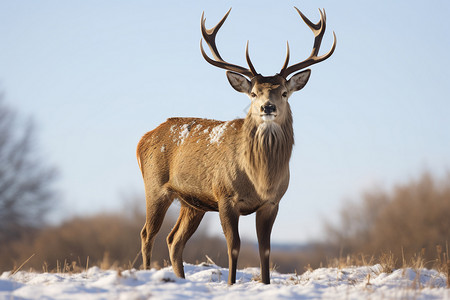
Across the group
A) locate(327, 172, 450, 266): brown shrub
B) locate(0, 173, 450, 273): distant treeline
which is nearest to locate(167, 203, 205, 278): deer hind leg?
locate(0, 173, 450, 273): distant treeline

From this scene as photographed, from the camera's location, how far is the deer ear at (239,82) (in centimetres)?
720

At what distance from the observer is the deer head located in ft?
22.2

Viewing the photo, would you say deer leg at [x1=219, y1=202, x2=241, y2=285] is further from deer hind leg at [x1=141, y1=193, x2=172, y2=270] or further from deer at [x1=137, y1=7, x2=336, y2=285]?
deer hind leg at [x1=141, y1=193, x2=172, y2=270]

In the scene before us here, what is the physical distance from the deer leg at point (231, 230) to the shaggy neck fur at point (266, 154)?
0.43 metres

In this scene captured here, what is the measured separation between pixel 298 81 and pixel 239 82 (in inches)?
31.4

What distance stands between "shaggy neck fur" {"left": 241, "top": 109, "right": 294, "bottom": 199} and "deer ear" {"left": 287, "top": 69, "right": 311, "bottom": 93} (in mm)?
552

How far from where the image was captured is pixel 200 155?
7348 millimetres

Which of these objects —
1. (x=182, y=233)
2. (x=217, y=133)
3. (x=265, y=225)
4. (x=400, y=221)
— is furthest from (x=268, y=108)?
(x=400, y=221)

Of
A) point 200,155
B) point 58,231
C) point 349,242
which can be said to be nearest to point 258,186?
point 200,155

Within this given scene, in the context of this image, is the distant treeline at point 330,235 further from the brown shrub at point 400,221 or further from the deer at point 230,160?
the deer at point 230,160

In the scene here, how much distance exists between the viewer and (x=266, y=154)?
6777 millimetres

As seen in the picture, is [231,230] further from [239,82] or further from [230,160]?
[239,82]

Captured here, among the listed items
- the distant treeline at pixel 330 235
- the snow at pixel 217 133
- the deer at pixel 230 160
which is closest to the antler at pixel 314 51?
the deer at pixel 230 160

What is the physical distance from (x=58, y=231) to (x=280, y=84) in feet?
88.9
